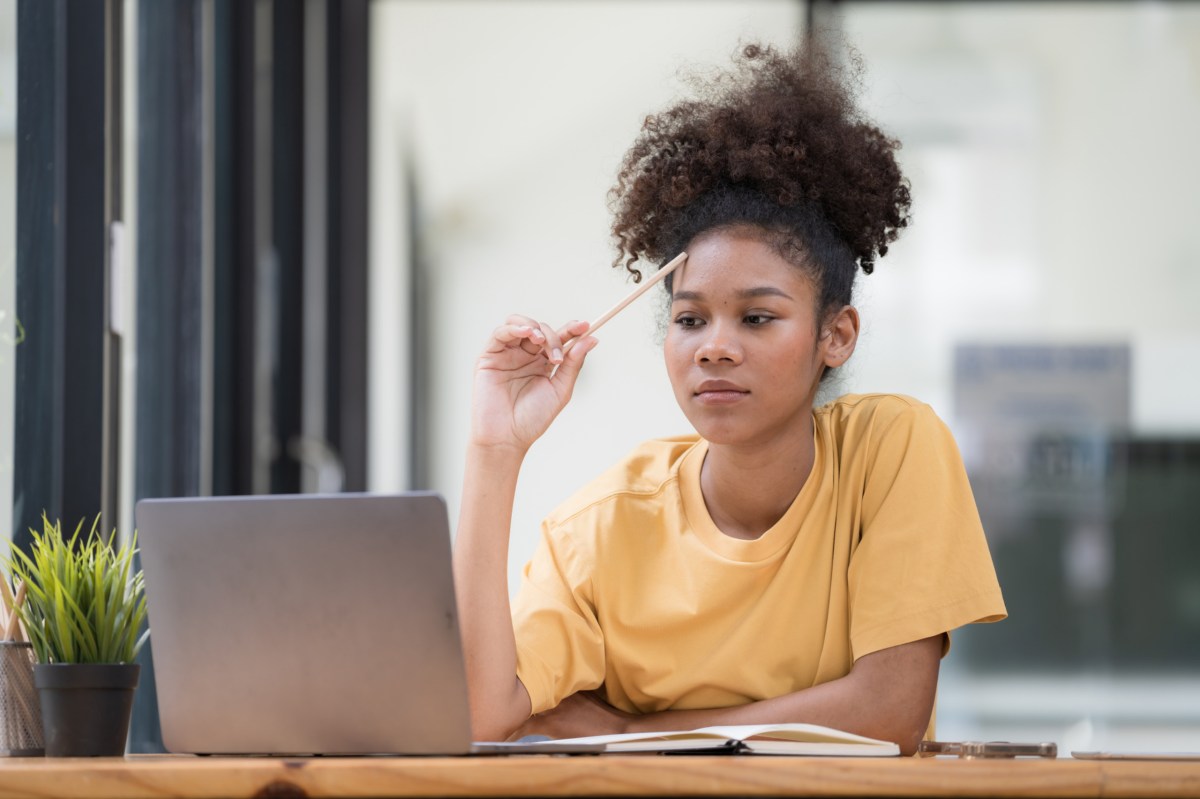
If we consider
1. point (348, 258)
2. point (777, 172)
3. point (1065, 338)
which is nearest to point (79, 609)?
point (777, 172)

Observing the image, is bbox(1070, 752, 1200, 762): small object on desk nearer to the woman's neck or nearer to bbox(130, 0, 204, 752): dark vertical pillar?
the woman's neck

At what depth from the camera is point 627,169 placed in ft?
5.66

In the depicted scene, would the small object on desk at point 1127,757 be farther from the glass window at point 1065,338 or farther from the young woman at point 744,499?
the glass window at point 1065,338

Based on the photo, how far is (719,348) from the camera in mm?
1517

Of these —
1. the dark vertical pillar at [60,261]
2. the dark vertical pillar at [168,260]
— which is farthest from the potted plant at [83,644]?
the dark vertical pillar at [168,260]

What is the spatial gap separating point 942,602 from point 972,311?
2.65 metres

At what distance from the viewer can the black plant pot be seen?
3.93 ft

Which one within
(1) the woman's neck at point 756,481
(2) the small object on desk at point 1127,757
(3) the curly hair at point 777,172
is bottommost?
(2) the small object on desk at point 1127,757

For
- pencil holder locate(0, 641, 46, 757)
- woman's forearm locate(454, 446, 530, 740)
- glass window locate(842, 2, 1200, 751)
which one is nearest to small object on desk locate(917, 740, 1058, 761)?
→ woman's forearm locate(454, 446, 530, 740)

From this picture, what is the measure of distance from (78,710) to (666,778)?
530 mm

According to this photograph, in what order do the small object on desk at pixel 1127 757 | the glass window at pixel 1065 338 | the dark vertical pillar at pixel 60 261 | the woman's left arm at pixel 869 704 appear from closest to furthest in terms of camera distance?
the small object on desk at pixel 1127 757
the woman's left arm at pixel 869 704
the dark vertical pillar at pixel 60 261
the glass window at pixel 1065 338

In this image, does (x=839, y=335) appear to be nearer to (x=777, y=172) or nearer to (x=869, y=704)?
(x=777, y=172)

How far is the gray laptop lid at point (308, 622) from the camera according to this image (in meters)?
1.08

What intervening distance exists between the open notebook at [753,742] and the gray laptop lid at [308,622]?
130 millimetres
